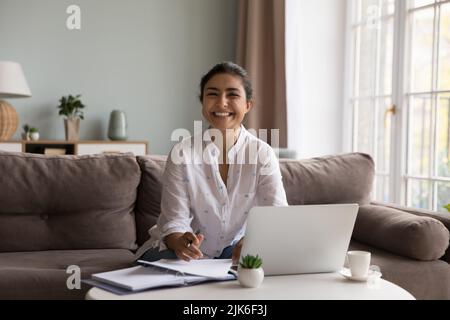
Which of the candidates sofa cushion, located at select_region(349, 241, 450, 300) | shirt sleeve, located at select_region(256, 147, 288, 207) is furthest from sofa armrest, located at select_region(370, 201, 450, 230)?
shirt sleeve, located at select_region(256, 147, 288, 207)

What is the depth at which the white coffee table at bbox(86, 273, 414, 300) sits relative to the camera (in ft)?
4.11

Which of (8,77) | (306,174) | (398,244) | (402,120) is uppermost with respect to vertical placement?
(8,77)

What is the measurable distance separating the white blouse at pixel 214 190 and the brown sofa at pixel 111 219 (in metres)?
0.34

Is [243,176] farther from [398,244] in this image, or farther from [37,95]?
[37,95]

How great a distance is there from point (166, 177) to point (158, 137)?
115 inches

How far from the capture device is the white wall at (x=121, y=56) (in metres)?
4.38

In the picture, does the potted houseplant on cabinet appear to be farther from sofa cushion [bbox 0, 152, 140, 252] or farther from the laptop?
the laptop

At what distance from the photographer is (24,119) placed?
14.4 feet

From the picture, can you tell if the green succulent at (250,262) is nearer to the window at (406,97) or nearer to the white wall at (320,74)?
the window at (406,97)

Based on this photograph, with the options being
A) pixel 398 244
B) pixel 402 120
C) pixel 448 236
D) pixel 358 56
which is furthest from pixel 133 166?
pixel 358 56

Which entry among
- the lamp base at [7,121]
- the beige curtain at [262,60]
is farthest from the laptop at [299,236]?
the lamp base at [7,121]

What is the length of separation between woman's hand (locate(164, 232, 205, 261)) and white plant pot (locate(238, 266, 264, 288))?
210mm

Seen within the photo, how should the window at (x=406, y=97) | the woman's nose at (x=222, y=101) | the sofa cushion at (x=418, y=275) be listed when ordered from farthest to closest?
the window at (x=406, y=97)
the sofa cushion at (x=418, y=275)
the woman's nose at (x=222, y=101)

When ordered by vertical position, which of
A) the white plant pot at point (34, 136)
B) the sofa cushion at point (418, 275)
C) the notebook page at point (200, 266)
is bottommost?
the sofa cushion at point (418, 275)
